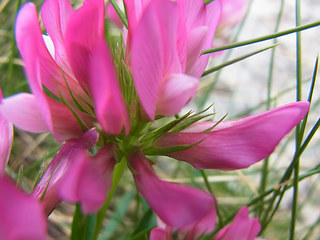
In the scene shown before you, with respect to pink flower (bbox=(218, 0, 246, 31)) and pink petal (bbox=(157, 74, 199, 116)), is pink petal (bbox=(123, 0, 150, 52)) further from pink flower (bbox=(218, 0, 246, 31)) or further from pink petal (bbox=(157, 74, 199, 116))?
pink flower (bbox=(218, 0, 246, 31))

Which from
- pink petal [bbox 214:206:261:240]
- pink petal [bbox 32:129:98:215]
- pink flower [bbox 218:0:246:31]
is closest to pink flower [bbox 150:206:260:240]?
pink petal [bbox 214:206:261:240]

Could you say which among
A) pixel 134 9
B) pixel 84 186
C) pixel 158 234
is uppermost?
pixel 134 9

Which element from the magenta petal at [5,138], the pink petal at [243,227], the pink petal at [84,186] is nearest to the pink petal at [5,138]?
the magenta petal at [5,138]

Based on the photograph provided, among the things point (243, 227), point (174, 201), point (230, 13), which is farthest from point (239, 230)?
point (230, 13)

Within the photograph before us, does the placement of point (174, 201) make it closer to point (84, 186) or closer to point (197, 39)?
point (84, 186)

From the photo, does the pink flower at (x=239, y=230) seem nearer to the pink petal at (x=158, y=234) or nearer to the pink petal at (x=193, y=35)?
the pink petal at (x=158, y=234)

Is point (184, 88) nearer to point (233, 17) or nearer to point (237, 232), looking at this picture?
point (237, 232)

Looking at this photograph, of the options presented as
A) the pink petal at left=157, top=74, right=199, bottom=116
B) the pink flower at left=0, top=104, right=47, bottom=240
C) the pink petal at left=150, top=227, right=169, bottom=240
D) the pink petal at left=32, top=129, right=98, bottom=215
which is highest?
the pink petal at left=157, top=74, right=199, bottom=116
